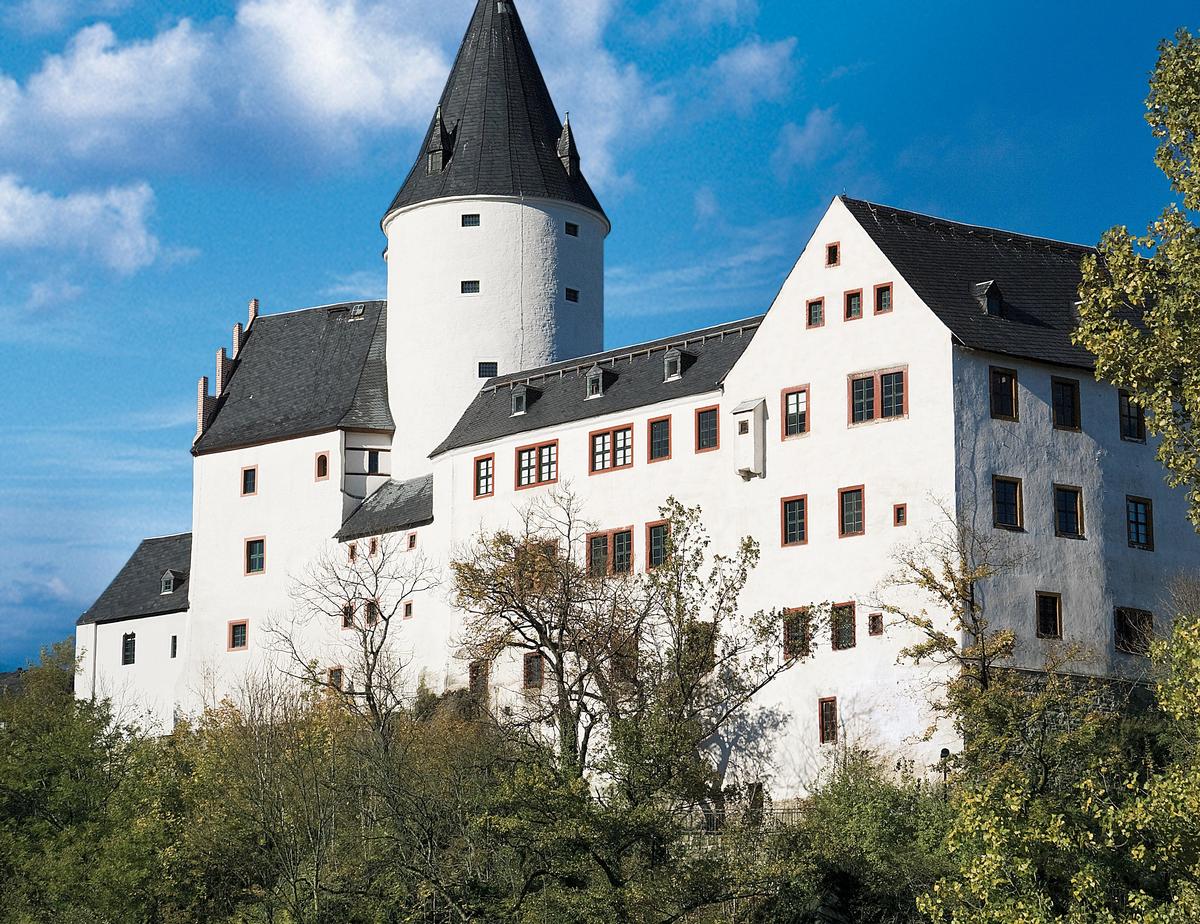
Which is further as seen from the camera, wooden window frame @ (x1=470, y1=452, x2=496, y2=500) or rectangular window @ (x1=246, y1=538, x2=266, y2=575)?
rectangular window @ (x1=246, y1=538, x2=266, y2=575)

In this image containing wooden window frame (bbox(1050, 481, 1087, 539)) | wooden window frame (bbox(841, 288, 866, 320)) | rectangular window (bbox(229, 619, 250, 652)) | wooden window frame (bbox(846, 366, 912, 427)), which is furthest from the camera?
rectangular window (bbox(229, 619, 250, 652))

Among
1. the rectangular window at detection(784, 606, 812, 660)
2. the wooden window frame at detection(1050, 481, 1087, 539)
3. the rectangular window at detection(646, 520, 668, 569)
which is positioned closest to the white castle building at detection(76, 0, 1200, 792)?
the wooden window frame at detection(1050, 481, 1087, 539)

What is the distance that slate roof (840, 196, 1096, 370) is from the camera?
164ft

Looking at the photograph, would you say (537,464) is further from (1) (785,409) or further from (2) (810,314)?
(2) (810,314)

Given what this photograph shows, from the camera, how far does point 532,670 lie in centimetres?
5638

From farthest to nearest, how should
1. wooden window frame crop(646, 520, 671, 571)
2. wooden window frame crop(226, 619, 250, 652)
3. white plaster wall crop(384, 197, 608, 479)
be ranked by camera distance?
wooden window frame crop(226, 619, 250, 652), white plaster wall crop(384, 197, 608, 479), wooden window frame crop(646, 520, 671, 571)

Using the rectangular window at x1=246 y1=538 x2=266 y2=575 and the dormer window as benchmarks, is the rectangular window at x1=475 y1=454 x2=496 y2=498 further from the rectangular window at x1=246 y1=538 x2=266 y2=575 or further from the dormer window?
the rectangular window at x1=246 y1=538 x2=266 y2=575

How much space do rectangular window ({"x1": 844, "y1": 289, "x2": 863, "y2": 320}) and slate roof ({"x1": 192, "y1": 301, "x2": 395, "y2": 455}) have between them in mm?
20777

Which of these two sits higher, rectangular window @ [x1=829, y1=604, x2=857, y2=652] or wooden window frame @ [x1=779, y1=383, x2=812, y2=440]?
wooden window frame @ [x1=779, y1=383, x2=812, y2=440]

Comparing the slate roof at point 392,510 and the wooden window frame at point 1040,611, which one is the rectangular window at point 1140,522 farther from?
the slate roof at point 392,510

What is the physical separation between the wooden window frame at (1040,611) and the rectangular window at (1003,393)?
13.9ft

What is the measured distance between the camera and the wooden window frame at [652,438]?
54938mm

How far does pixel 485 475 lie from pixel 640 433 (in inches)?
241

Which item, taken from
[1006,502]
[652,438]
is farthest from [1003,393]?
[652,438]
